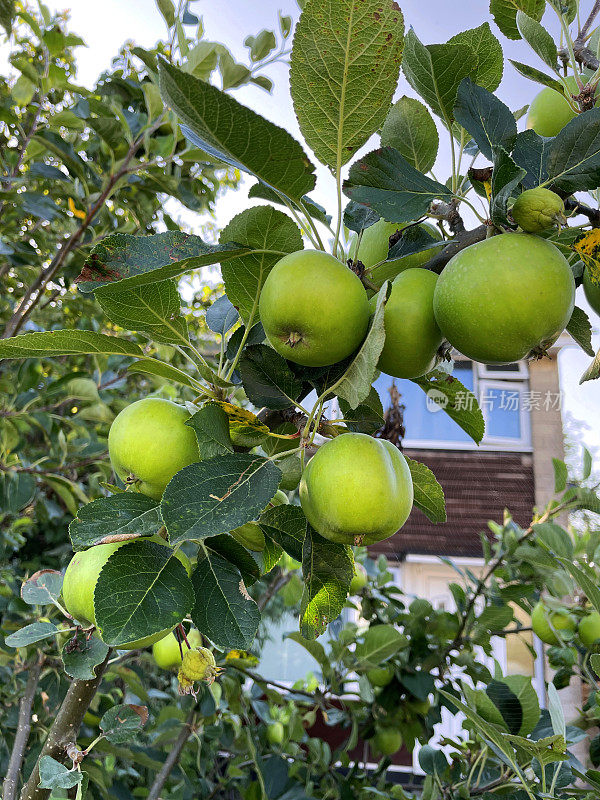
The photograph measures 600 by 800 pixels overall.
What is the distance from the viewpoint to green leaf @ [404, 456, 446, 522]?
0.74 m

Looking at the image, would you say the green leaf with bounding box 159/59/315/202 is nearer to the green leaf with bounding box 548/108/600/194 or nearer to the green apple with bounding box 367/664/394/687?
the green leaf with bounding box 548/108/600/194

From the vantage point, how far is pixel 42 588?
0.87 metres

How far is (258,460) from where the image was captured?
604mm

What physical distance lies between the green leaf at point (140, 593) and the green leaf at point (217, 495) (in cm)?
10

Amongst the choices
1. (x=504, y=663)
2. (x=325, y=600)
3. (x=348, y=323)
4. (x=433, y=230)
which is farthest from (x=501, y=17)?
(x=504, y=663)

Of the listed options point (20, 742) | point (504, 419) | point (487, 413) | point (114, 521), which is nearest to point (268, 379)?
point (114, 521)

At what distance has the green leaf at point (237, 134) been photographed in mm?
498

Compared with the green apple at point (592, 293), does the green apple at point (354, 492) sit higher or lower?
lower

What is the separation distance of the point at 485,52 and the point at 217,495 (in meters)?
0.64

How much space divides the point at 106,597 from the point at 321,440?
1.07 ft

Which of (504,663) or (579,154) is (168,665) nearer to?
(579,154)

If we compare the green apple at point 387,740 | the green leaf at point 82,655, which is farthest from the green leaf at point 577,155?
the green apple at point 387,740

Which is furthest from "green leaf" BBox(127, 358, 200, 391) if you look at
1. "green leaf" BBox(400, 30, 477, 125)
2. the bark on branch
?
"green leaf" BBox(400, 30, 477, 125)

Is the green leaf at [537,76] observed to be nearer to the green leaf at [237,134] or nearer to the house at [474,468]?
the green leaf at [237,134]
